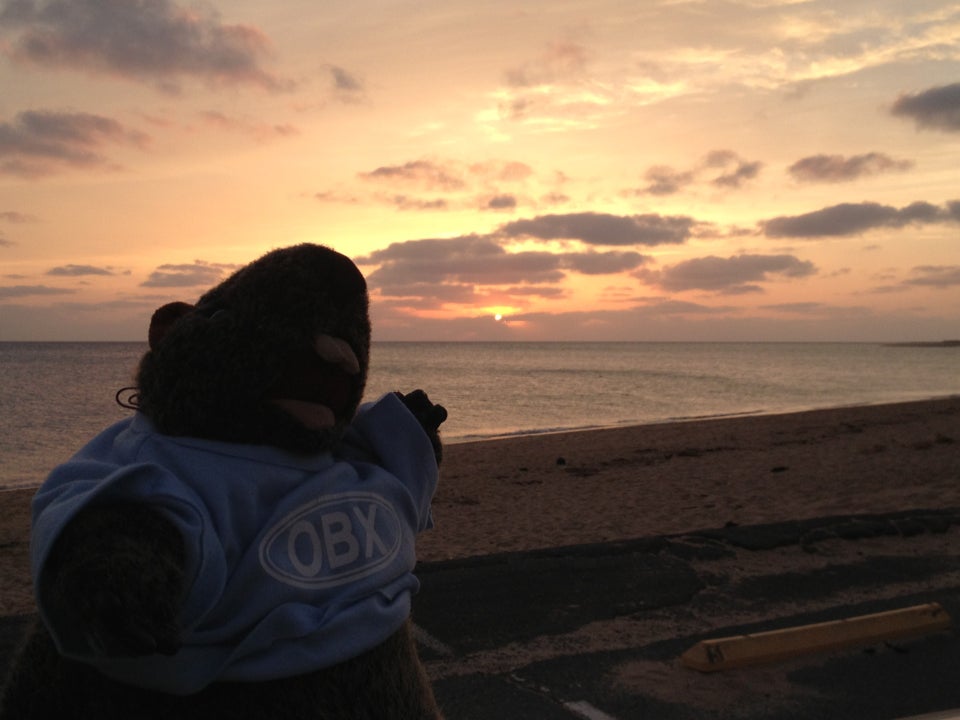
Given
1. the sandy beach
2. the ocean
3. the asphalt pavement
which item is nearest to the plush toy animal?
the asphalt pavement

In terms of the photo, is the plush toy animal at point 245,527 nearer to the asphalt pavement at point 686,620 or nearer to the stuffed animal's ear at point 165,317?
the stuffed animal's ear at point 165,317

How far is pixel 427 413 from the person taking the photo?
230 centimetres

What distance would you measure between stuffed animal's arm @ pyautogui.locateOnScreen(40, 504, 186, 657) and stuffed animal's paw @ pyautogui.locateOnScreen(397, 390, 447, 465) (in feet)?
2.72

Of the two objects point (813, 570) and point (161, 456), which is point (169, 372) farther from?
point (813, 570)

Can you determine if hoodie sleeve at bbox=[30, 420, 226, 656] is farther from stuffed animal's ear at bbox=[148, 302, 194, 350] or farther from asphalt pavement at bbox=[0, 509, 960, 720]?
asphalt pavement at bbox=[0, 509, 960, 720]

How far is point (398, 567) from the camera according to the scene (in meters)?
1.95

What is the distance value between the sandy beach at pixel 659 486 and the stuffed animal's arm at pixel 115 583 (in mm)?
5502

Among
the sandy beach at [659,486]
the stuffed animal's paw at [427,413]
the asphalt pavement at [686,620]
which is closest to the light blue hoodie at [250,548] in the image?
the stuffed animal's paw at [427,413]

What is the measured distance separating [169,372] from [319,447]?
35cm

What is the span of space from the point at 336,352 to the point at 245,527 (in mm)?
409

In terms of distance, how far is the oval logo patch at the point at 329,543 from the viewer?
176 centimetres

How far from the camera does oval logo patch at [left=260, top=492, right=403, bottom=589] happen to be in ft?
5.79

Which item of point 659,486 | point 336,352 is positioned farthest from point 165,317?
point 659,486

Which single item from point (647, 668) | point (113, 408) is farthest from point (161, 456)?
point (113, 408)
